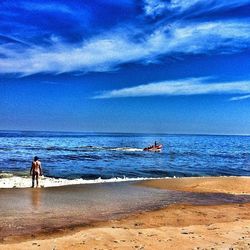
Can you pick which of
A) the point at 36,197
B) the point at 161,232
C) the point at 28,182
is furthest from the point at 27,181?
the point at 161,232

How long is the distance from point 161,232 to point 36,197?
8.43m

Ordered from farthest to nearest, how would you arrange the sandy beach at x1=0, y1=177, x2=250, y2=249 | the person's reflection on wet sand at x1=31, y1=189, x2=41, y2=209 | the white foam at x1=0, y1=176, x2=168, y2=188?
the white foam at x1=0, y1=176, x2=168, y2=188 → the person's reflection on wet sand at x1=31, y1=189, x2=41, y2=209 → the sandy beach at x1=0, y1=177, x2=250, y2=249

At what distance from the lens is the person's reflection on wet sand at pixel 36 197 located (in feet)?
52.3

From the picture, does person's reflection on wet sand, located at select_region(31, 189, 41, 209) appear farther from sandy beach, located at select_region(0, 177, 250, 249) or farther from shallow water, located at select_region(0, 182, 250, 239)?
sandy beach, located at select_region(0, 177, 250, 249)

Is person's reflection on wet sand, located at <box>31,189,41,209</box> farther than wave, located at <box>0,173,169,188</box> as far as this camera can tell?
No

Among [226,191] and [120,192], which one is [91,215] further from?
[226,191]

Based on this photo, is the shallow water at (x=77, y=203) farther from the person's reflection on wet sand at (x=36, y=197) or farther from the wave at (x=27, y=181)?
the wave at (x=27, y=181)

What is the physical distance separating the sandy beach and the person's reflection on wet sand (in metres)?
3.94

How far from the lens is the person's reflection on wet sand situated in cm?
1594

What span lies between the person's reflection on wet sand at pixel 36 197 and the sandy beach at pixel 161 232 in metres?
3.94

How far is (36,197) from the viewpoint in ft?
58.9

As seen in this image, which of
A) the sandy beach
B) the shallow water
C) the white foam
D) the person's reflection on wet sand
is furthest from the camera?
the white foam

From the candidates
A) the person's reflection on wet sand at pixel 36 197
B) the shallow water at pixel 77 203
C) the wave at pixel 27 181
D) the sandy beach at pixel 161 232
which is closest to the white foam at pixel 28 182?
the wave at pixel 27 181

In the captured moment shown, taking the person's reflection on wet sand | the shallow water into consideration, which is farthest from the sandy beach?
the person's reflection on wet sand
